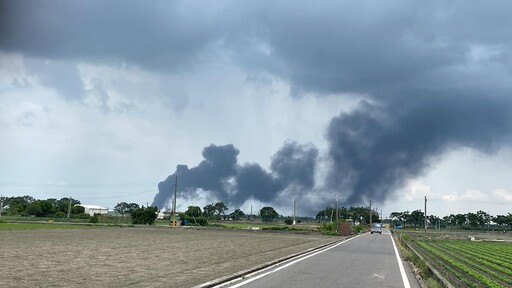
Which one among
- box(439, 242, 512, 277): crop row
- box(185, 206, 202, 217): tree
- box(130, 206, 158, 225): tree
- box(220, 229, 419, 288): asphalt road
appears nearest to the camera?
box(220, 229, 419, 288): asphalt road

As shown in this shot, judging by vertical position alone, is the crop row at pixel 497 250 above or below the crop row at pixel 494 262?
below

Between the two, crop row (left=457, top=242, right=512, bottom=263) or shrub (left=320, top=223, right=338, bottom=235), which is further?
Answer: shrub (left=320, top=223, right=338, bottom=235)

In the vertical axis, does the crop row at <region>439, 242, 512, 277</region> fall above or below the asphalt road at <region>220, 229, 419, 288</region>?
below

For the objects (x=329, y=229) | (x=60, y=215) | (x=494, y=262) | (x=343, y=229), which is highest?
(x=494, y=262)

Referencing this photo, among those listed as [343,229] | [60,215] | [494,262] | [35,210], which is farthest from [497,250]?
[35,210]

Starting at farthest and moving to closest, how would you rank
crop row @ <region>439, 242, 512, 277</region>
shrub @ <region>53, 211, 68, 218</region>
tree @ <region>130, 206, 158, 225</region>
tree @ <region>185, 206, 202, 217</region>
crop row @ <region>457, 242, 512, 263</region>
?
tree @ <region>185, 206, 202, 217</region> < shrub @ <region>53, 211, 68, 218</region> < tree @ <region>130, 206, 158, 225</region> < crop row @ <region>457, 242, 512, 263</region> < crop row @ <region>439, 242, 512, 277</region>

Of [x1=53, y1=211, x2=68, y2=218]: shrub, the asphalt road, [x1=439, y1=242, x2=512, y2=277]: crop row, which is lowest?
[x1=53, y1=211, x2=68, y2=218]: shrub

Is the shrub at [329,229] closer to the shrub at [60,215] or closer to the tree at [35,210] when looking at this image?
the shrub at [60,215]

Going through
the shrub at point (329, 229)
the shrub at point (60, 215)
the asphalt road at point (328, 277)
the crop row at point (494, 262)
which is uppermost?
the asphalt road at point (328, 277)

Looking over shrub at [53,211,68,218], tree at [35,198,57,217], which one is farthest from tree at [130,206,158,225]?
tree at [35,198,57,217]

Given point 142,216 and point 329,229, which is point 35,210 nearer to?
point 142,216

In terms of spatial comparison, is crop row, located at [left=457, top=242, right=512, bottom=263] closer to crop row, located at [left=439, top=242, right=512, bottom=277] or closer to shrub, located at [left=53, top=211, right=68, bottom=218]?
crop row, located at [left=439, top=242, right=512, bottom=277]

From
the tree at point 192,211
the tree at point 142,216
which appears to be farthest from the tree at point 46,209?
the tree at point 142,216

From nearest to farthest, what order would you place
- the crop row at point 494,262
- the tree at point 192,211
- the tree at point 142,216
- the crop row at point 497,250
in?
the crop row at point 494,262, the crop row at point 497,250, the tree at point 142,216, the tree at point 192,211
